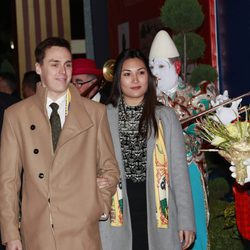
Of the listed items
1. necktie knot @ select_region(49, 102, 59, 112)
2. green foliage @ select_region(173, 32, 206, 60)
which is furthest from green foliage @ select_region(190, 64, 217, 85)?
necktie knot @ select_region(49, 102, 59, 112)

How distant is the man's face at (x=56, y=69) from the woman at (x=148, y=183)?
1.92 feet

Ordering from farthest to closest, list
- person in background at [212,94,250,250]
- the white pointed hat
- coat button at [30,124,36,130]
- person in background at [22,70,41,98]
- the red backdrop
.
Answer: the red backdrop < person in background at [22,70,41,98] < the white pointed hat < person in background at [212,94,250,250] < coat button at [30,124,36,130]

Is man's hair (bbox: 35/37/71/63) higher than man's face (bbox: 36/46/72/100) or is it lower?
higher

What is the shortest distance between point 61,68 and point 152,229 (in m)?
1.13

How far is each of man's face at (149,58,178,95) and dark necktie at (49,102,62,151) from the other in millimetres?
1700

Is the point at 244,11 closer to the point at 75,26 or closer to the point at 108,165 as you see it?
the point at 108,165

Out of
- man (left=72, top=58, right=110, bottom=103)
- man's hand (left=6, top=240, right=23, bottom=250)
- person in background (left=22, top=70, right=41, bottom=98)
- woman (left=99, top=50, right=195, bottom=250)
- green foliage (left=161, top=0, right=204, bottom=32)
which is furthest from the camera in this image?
person in background (left=22, top=70, right=41, bottom=98)

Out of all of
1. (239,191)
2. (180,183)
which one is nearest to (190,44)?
(180,183)

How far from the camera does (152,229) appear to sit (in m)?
4.80

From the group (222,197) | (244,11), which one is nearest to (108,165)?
(222,197)

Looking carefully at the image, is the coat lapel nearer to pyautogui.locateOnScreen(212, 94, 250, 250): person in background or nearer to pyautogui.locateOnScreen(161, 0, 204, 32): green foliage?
pyautogui.locateOnScreen(212, 94, 250, 250): person in background

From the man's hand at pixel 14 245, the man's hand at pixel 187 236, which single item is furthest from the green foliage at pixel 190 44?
the man's hand at pixel 14 245

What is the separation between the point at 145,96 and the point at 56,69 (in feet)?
2.46

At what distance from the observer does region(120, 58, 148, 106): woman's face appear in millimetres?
4891
